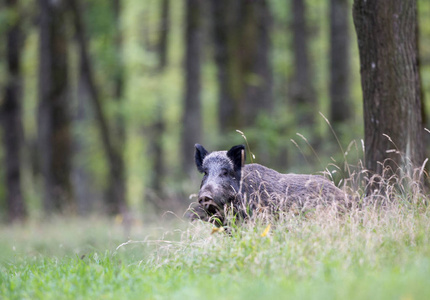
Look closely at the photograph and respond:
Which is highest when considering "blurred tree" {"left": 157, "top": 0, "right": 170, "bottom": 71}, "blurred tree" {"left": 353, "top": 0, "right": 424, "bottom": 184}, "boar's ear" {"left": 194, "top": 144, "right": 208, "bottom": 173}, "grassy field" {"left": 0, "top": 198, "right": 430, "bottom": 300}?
"blurred tree" {"left": 157, "top": 0, "right": 170, "bottom": 71}

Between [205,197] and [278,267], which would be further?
[205,197]

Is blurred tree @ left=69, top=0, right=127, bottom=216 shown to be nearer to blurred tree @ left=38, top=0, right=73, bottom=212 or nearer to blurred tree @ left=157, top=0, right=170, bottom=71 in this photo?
blurred tree @ left=38, top=0, right=73, bottom=212

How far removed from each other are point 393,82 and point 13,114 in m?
17.7

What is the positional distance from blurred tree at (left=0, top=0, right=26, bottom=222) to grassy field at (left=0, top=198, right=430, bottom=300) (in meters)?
15.2

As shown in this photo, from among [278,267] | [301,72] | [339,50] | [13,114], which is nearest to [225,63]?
[339,50]

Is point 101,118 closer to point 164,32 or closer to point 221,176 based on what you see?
point 221,176

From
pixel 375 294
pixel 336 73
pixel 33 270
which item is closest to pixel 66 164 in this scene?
pixel 336 73

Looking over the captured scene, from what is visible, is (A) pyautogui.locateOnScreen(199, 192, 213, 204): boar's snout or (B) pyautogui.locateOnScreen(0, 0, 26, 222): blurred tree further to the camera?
(B) pyautogui.locateOnScreen(0, 0, 26, 222): blurred tree

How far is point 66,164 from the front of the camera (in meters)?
19.8

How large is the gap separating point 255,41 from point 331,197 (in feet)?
36.1

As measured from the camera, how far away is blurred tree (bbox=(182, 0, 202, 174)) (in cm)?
2181

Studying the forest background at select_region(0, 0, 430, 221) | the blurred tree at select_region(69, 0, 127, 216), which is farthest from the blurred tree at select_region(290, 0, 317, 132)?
the blurred tree at select_region(69, 0, 127, 216)

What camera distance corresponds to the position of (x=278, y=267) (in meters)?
5.91

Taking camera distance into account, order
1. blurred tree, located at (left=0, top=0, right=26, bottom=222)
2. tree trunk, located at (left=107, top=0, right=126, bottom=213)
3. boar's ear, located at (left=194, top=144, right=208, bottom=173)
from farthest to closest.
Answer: tree trunk, located at (left=107, top=0, right=126, bottom=213) → blurred tree, located at (left=0, top=0, right=26, bottom=222) → boar's ear, located at (left=194, top=144, right=208, bottom=173)
